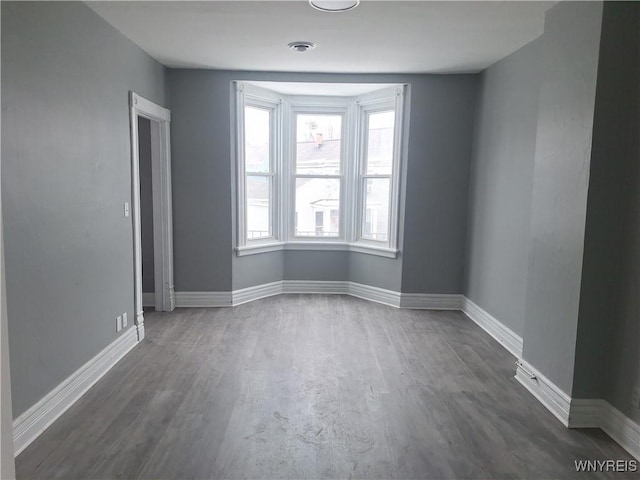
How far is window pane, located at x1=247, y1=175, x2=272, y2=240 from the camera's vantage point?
551 centimetres

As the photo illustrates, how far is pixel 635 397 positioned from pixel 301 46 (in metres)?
3.49

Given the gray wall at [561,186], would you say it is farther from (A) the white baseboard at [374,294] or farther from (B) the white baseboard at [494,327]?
(A) the white baseboard at [374,294]

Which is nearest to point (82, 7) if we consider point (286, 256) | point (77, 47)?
point (77, 47)

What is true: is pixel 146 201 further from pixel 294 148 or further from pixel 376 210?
pixel 376 210

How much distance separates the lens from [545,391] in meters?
2.99

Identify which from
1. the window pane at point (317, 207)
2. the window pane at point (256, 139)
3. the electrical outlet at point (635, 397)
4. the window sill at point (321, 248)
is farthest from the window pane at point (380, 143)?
the electrical outlet at point (635, 397)

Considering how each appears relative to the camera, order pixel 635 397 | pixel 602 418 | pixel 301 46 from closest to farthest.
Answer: pixel 635 397
pixel 602 418
pixel 301 46

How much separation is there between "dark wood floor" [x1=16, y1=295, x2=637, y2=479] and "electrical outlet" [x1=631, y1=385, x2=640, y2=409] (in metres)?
0.28

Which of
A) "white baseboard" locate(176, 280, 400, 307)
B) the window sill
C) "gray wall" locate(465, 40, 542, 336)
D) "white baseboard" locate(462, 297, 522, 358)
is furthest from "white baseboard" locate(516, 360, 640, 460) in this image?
the window sill

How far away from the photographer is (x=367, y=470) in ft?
7.50

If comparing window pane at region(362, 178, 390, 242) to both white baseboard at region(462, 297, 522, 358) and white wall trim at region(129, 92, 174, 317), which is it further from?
white wall trim at region(129, 92, 174, 317)

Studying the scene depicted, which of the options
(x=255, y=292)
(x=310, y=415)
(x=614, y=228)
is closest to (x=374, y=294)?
(x=255, y=292)

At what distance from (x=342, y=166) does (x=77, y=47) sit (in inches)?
135

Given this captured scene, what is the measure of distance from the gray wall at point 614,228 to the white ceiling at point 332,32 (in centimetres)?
73
